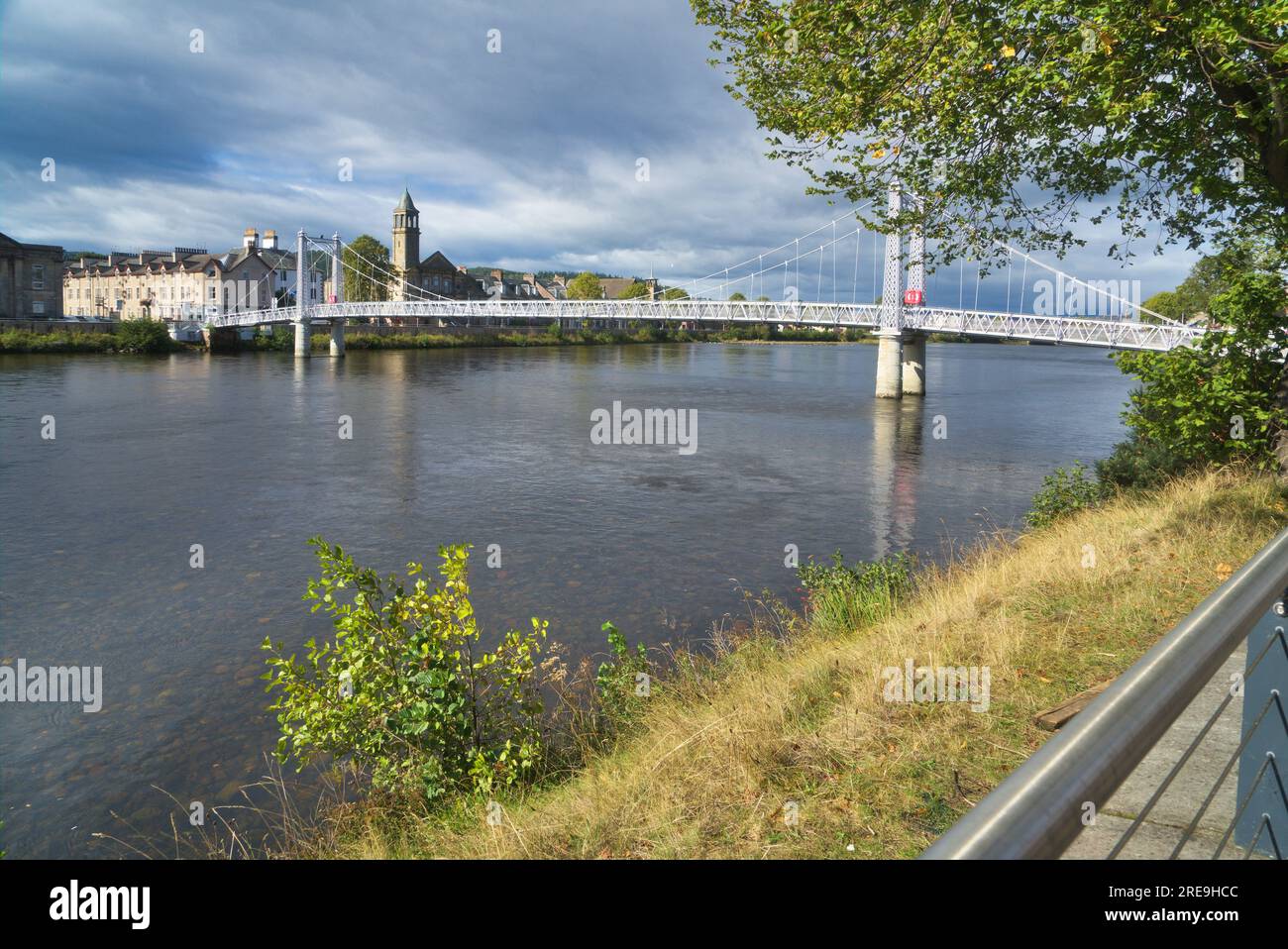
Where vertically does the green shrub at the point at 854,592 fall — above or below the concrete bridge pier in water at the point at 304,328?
below

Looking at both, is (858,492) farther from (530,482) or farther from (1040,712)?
(1040,712)

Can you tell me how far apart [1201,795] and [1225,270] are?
8509mm

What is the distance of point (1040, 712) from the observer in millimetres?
4957

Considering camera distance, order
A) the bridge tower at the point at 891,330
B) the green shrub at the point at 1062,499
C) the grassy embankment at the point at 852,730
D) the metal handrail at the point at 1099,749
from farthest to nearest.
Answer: the bridge tower at the point at 891,330
the green shrub at the point at 1062,499
the grassy embankment at the point at 852,730
the metal handrail at the point at 1099,749

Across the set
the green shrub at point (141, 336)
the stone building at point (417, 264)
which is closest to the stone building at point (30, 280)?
the green shrub at point (141, 336)

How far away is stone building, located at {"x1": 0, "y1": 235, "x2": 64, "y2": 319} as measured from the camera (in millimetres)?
70812

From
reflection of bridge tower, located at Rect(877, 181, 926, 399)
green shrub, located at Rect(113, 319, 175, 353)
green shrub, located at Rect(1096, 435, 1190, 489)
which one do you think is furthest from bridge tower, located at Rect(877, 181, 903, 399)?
green shrub, located at Rect(113, 319, 175, 353)

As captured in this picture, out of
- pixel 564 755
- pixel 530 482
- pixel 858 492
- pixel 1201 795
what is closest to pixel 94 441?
pixel 530 482

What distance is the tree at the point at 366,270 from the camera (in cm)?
9669

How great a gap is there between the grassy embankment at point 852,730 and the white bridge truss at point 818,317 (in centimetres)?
3115

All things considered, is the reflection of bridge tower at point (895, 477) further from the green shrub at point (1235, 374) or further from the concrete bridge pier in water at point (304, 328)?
the concrete bridge pier in water at point (304, 328)

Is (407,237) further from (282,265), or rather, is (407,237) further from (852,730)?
(852,730)

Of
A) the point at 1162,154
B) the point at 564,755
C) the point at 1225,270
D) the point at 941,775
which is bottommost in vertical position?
the point at 564,755

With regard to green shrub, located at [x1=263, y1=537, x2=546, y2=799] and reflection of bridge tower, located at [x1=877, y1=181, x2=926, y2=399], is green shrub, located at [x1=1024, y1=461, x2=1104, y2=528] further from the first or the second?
reflection of bridge tower, located at [x1=877, y1=181, x2=926, y2=399]
